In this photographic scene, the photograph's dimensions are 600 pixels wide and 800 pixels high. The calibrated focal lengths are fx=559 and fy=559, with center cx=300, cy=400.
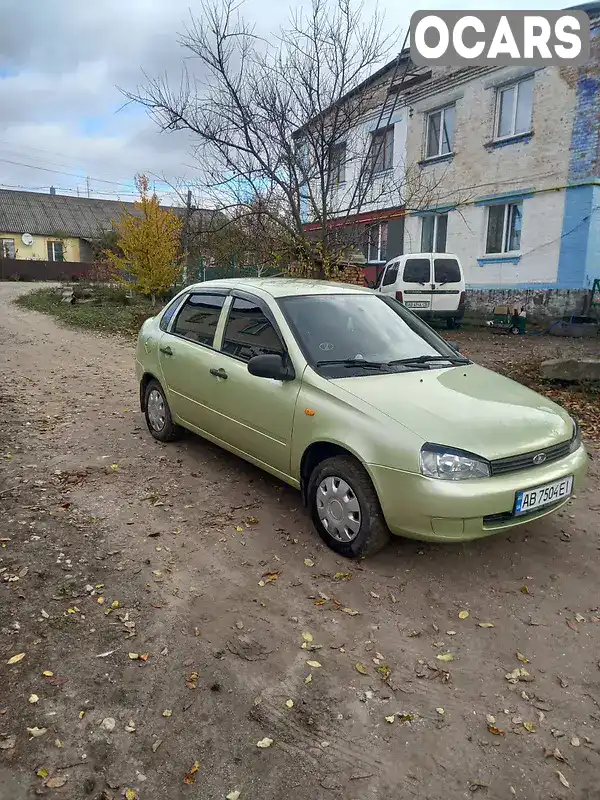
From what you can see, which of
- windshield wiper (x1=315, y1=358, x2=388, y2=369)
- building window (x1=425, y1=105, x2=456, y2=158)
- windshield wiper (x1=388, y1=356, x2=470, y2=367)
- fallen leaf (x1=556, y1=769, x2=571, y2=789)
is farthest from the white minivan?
fallen leaf (x1=556, y1=769, x2=571, y2=789)

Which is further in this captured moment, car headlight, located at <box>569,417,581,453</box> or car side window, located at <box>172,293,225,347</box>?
car side window, located at <box>172,293,225,347</box>

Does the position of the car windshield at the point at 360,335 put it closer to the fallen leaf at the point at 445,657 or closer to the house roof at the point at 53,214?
the fallen leaf at the point at 445,657

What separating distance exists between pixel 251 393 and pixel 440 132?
17.0 metres

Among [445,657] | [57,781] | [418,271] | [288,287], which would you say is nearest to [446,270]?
[418,271]

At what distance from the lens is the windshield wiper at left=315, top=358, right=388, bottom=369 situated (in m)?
3.97

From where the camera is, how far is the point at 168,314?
578cm

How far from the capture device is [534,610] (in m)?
3.19

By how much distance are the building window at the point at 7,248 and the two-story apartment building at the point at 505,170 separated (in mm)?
43415

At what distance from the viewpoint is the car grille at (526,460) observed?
3232 millimetres

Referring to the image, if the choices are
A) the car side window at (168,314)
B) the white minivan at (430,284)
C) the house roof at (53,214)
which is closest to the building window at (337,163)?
the white minivan at (430,284)

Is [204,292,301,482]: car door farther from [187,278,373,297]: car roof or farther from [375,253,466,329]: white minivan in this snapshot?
[375,253,466,329]: white minivan

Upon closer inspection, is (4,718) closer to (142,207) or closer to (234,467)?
(234,467)

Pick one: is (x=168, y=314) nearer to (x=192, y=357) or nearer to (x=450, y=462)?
(x=192, y=357)

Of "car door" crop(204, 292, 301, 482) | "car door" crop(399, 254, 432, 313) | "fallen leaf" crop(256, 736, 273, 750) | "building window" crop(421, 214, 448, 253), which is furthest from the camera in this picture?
"building window" crop(421, 214, 448, 253)
